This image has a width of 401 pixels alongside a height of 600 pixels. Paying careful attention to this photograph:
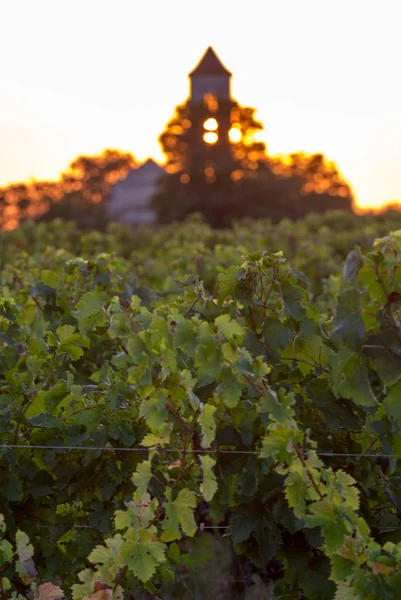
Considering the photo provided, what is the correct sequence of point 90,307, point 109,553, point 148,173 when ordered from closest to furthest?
point 109,553
point 90,307
point 148,173

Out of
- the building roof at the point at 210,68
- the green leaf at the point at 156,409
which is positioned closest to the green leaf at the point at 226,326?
the green leaf at the point at 156,409

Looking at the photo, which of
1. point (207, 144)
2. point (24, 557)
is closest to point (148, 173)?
point (207, 144)

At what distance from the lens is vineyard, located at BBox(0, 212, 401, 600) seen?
99.1 inches

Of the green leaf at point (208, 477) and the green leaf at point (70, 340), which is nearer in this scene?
the green leaf at point (208, 477)

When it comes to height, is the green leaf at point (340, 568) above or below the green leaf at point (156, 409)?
below

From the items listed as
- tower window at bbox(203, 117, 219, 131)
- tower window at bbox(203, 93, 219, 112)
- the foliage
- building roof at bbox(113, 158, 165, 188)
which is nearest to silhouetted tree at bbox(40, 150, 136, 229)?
the foliage

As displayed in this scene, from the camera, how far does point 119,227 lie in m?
19.4

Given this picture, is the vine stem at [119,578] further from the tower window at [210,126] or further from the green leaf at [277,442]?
the tower window at [210,126]

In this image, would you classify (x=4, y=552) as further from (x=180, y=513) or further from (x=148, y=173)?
(x=148, y=173)

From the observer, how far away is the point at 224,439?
303 centimetres

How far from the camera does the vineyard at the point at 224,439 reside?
2.52 m

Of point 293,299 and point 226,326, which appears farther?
point 293,299

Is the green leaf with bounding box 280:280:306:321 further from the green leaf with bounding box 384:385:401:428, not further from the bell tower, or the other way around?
the bell tower

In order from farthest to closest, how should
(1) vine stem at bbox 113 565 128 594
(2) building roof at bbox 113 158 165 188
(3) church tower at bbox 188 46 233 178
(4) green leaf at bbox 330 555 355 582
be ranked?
(2) building roof at bbox 113 158 165 188, (3) church tower at bbox 188 46 233 178, (1) vine stem at bbox 113 565 128 594, (4) green leaf at bbox 330 555 355 582
